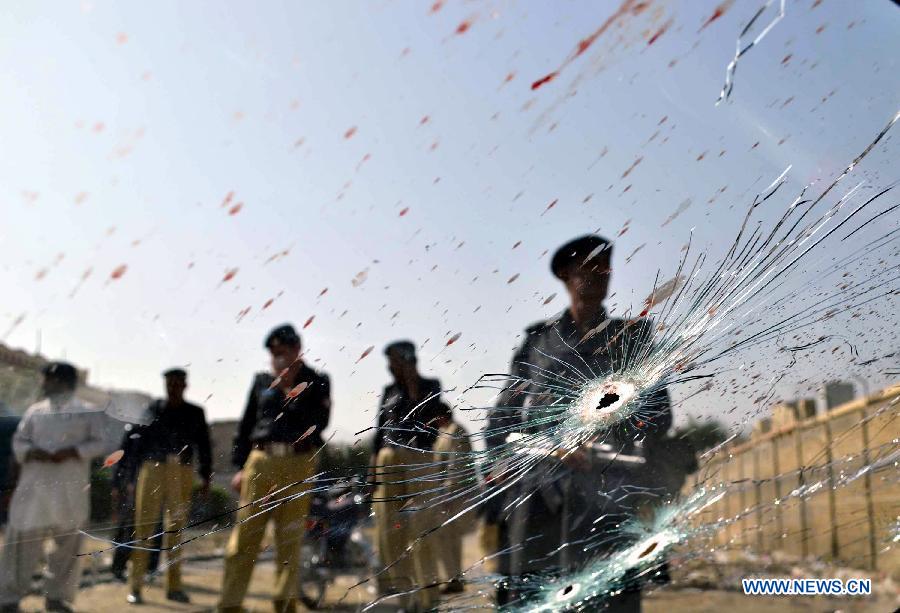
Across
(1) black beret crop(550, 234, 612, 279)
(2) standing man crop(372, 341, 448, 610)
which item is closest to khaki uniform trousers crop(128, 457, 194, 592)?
(2) standing man crop(372, 341, 448, 610)

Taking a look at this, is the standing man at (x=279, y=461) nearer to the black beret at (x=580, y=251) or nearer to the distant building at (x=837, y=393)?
the black beret at (x=580, y=251)

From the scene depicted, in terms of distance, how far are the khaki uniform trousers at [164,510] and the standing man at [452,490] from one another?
0.39 metres

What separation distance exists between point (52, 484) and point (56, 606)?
176 mm

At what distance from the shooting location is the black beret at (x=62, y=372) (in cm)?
102

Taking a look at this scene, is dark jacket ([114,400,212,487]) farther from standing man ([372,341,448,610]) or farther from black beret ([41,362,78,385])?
standing man ([372,341,448,610])

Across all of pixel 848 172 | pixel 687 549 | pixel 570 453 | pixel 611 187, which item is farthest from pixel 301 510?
pixel 848 172

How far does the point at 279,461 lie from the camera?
3.83 ft

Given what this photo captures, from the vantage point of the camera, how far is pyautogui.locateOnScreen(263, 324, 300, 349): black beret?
1.14 metres

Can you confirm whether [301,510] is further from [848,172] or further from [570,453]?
[848,172]

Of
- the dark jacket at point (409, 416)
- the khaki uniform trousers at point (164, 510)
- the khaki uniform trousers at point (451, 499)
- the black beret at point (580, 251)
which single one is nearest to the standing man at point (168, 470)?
the khaki uniform trousers at point (164, 510)

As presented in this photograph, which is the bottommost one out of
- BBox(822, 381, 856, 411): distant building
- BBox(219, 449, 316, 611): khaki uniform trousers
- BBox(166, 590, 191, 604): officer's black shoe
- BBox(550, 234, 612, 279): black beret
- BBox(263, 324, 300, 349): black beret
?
BBox(166, 590, 191, 604): officer's black shoe

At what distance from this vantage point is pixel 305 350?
1.16 m

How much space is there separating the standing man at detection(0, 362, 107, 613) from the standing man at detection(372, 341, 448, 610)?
0.41 m

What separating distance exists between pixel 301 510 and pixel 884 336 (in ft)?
3.99
